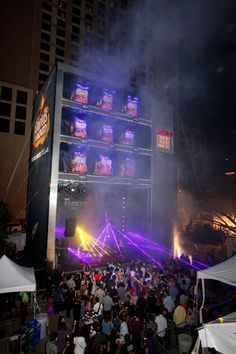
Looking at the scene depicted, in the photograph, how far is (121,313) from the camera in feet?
26.9

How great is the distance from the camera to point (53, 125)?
1662 cm

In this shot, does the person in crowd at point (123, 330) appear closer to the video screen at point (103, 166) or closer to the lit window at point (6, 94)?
the video screen at point (103, 166)

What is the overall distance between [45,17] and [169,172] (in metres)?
41.6

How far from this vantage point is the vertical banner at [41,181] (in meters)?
16.4

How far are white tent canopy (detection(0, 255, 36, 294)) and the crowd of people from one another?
1.74 m

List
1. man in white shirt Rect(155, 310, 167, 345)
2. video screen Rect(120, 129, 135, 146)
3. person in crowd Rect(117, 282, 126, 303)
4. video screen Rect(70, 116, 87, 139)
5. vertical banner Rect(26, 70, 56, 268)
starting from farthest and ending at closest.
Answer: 1. video screen Rect(120, 129, 135, 146)
2. video screen Rect(70, 116, 87, 139)
3. vertical banner Rect(26, 70, 56, 268)
4. person in crowd Rect(117, 282, 126, 303)
5. man in white shirt Rect(155, 310, 167, 345)

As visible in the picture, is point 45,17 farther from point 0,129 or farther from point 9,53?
point 0,129

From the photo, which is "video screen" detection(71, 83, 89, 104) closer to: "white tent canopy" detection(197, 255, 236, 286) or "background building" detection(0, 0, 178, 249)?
"background building" detection(0, 0, 178, 249)

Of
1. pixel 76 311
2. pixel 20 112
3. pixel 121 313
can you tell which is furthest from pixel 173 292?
pixel 20 112

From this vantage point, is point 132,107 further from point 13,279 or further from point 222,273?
point 13,279

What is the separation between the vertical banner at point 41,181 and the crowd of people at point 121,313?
4177 millimetres

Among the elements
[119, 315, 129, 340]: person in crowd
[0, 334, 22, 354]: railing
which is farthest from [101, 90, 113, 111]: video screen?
[0, 334, 22, 354]: railing

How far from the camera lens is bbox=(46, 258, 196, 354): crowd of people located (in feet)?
22.8

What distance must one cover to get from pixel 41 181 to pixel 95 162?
4035 millimetres
